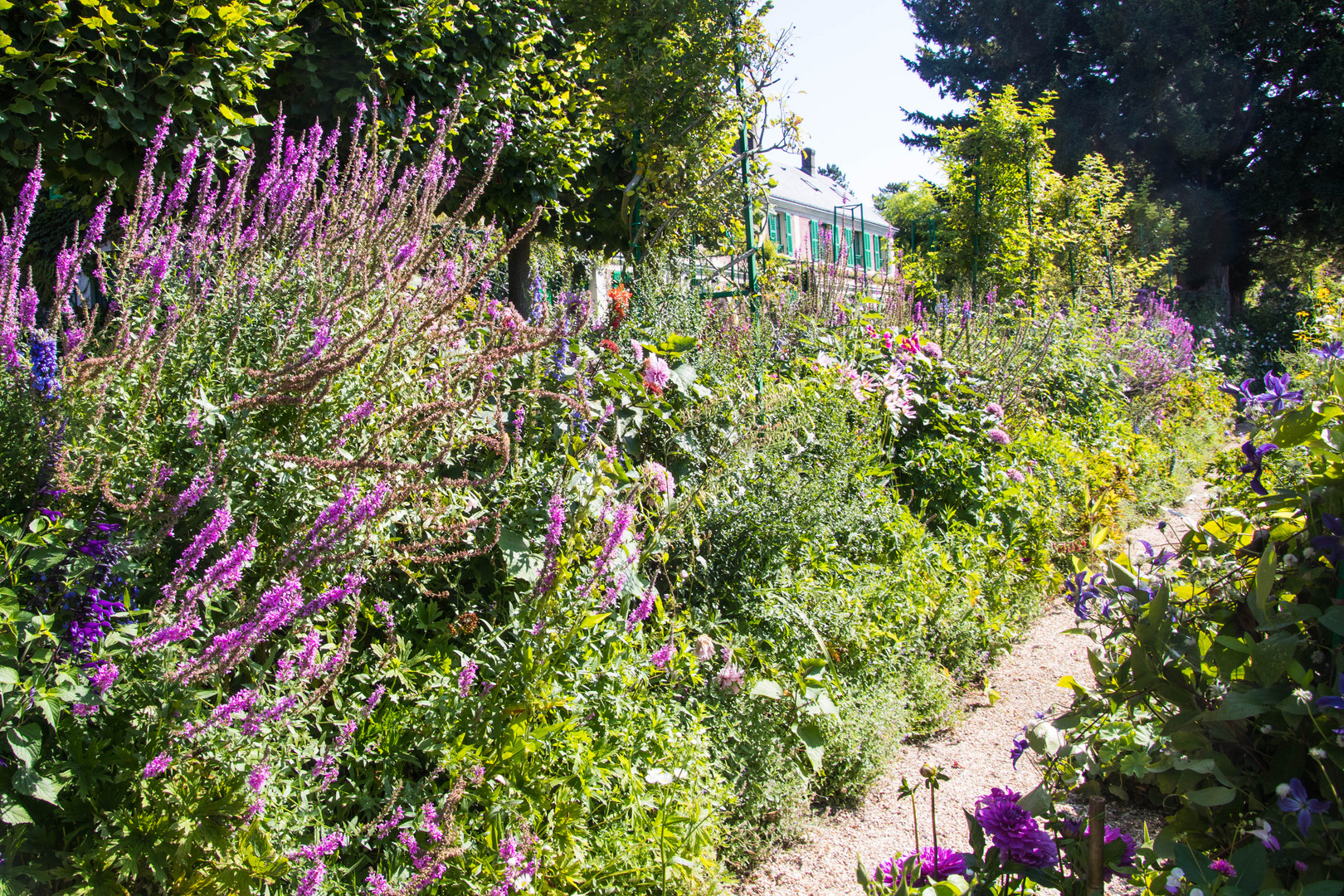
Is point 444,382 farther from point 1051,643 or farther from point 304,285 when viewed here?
point 1051,643

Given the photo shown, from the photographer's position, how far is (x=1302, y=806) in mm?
1118

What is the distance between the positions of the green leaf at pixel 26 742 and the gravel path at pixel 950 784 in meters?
1.67

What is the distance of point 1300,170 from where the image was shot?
22219 millimetres

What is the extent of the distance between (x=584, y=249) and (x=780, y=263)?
201 cm

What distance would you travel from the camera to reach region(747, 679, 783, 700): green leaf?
2.56 meters

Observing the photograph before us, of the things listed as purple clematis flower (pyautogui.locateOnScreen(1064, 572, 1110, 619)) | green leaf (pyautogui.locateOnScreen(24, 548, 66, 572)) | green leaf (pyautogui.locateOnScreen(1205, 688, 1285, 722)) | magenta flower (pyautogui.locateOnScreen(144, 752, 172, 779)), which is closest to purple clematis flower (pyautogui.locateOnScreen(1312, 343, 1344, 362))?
purple clematis flower (pyautogui.locateOnScreen(1064, 572, 1110, 619))

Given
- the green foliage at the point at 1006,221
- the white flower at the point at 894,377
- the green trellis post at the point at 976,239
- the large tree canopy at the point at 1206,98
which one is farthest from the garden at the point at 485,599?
the large tree canopy at the point at 1206,98

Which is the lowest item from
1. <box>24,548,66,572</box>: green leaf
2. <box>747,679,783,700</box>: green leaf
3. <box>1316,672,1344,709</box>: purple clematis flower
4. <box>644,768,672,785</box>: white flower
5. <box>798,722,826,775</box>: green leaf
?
<box>798,722,826,775</box>: green leaf

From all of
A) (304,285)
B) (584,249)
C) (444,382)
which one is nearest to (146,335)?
(304,285)

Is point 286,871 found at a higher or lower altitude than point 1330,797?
lower

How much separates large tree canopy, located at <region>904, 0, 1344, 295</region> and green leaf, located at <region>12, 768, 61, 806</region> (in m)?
22.9

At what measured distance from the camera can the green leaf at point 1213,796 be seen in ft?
3.81

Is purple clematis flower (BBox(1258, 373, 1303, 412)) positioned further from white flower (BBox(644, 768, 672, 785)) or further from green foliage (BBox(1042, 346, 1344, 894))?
white flower (BBox(644, 768, 672, 785))

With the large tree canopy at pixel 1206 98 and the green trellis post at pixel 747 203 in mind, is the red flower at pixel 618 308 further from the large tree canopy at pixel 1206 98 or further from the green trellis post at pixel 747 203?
the large tree canopy at pixel 1206 98
